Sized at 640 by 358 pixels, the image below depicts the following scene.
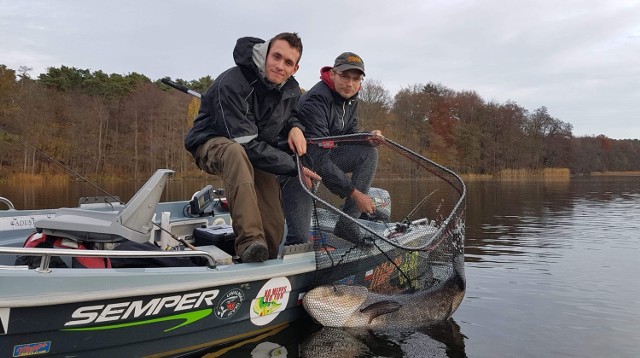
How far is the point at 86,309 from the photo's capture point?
291 cm

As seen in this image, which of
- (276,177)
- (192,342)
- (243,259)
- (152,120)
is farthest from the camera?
(152,120)


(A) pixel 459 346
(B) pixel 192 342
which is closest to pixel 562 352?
(A) pixel 459 346

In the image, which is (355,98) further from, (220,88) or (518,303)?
(518,303)

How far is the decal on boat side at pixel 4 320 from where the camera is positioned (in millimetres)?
2633

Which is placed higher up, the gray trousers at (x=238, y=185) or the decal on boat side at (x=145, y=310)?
the gray trousers at (x=238, y=185)

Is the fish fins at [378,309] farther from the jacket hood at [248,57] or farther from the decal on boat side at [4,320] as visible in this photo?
the decal on boat side at [4,320]

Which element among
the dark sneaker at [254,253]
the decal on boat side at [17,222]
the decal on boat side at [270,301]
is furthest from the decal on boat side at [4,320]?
the decal on boat side at [17,222]

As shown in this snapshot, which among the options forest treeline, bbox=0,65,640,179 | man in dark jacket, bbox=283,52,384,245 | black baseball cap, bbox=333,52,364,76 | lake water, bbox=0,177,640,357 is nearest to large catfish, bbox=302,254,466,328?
lake water, bbox=0,177,640,357

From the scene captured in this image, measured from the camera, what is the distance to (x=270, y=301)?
399cm

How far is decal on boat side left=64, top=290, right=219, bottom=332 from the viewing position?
293cm

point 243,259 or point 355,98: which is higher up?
point 355,98

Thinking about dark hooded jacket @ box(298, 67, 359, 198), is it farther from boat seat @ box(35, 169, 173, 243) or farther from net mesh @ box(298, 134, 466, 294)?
boat seat @ box(35, 169, 173, 243)

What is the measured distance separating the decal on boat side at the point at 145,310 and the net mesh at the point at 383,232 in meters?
1.17

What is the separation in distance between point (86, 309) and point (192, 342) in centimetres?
88
